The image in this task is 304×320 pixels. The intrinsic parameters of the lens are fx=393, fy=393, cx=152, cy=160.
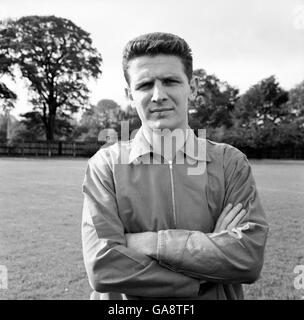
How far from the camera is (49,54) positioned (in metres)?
11.5

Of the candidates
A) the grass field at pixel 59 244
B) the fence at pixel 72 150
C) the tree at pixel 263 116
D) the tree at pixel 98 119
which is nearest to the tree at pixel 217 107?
the tree at pixel 263 116

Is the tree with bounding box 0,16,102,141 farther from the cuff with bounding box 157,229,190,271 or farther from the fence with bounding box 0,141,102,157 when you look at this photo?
the cuff with bounding box 157,229,190,271

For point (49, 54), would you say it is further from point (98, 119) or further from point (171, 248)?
point (171, 248)

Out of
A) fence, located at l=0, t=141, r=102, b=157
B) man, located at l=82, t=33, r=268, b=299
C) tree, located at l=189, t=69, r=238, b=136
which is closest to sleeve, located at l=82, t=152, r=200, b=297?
man, located at l=82, t=33, r=268, b=299

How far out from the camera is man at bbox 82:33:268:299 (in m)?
1.47

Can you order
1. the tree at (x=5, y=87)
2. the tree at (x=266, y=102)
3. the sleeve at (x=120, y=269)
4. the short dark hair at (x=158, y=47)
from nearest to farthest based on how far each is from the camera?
the sleeve at (x=120, y=269), the short dark hair at (x=158, y=47), the tree at (x=5, y=87), the tree at (x=266, y=102)

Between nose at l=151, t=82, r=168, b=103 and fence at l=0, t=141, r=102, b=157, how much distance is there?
13.2m

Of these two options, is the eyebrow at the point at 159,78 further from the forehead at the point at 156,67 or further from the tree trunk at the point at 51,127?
the tree trunk at the point at 51,127

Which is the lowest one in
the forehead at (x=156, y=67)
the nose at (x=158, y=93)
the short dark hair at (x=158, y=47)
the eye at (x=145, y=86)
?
the nose at (x=158, y=93)

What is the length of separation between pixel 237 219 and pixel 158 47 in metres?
0.76

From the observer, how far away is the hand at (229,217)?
5.18ft

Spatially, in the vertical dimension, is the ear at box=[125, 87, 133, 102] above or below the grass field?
above

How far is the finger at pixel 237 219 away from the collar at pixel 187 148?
258 millimetres
